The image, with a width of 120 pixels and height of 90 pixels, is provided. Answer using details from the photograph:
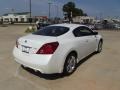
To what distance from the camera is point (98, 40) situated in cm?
898

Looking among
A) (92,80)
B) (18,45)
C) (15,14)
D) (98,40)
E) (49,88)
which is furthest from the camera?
(15,14)

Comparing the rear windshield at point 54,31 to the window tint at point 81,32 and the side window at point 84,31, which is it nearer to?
the window tint at point 81,32

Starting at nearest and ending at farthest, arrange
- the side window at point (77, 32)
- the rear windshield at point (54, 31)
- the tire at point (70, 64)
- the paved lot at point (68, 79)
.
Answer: the paved lot at point (68, 79) < the tire at point (70, 64) < the rear windshield at point (54, 31) < the side window at point (77, 32)

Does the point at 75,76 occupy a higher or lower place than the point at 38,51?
lower

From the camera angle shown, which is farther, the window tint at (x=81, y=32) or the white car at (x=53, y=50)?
the window tint at (x=81, y=32)

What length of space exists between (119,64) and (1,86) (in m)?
4.35

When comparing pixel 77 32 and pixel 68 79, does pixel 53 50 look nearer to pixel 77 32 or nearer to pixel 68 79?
pixel 68 79

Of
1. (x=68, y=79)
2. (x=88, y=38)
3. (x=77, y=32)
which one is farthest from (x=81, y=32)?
(x=68, y=79)

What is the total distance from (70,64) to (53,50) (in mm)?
1003

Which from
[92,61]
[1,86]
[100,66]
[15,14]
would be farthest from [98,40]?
[15,14]

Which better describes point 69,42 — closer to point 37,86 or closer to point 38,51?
point 38,51

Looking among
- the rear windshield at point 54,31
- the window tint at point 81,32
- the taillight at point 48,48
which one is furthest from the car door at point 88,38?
the taillight at point 48,48

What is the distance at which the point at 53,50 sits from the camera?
5.47m

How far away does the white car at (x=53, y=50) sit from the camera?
5.46m
